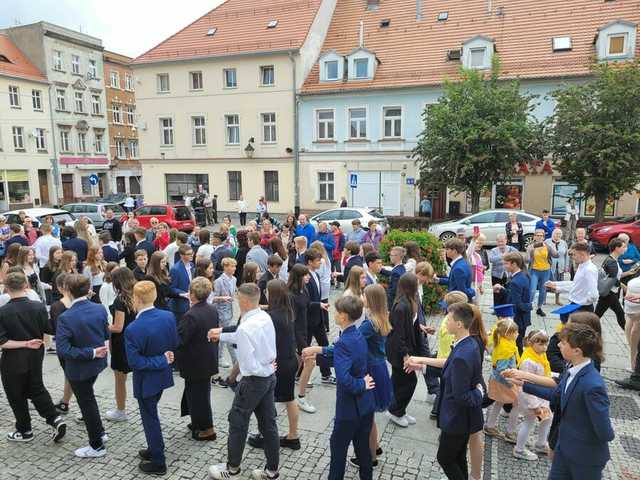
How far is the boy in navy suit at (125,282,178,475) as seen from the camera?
420 centimetres

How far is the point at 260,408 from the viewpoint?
14.0 feet

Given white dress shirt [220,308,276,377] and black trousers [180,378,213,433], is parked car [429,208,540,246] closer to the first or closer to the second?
black trousers [180,378,213,433]

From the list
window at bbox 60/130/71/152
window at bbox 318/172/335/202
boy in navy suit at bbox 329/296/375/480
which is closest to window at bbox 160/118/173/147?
window at bbox 318/172/335/202

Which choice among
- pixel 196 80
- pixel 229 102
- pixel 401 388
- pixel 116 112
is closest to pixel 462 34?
pixel 229 102

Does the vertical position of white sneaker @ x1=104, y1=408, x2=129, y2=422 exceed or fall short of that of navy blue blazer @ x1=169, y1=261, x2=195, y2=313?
it falls short

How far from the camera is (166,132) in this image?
32344 millimetres

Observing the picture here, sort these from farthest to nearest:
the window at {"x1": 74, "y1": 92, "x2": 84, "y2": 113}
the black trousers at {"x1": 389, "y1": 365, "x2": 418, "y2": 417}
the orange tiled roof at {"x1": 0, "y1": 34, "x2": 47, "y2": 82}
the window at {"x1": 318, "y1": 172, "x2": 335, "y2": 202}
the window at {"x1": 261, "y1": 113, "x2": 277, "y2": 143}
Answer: the window at {"x1": 74, "y1": 92, "x2": 84, "y2": 113}
the orange tiled roof at {"x1": 0, "y1": 34, "x2": 47, "y2": 82}
the window at {"x1": 261, "y1": 113, "x2": 277, "y2": 143}
the window at {"x1": 318, "y1": 172, "x2": 335, "y2": 202}
the black trousers at {"x1": 389, "y1": 365, "x2": 418, "y2": 417}

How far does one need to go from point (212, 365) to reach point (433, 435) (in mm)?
2465

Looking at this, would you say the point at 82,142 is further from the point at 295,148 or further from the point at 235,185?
the point at 295,148

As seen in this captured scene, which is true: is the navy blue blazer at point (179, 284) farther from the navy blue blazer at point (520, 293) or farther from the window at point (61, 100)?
the window at point (61, 100)

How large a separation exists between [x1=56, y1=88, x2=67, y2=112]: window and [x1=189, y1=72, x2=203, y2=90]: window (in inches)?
667

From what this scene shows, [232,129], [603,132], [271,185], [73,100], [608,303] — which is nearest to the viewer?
[608,303]

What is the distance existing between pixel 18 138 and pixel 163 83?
1473cm

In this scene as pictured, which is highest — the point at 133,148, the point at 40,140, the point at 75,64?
the point at 75,64
